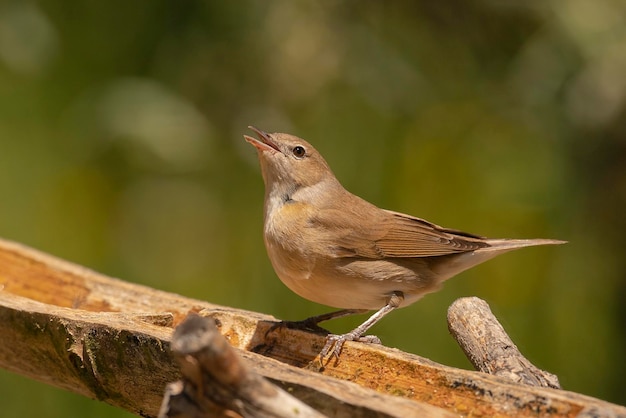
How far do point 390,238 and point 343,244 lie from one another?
0.32m

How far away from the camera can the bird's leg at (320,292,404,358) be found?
3496 mm

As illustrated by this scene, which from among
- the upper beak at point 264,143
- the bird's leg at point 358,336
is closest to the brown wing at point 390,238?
the bird's leg at point 358,336

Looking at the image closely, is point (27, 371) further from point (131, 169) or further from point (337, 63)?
point (337, 63)

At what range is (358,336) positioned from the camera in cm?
378

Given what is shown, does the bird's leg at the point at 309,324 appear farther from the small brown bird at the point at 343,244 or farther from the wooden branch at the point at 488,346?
the wooden branch at the point at 488,346

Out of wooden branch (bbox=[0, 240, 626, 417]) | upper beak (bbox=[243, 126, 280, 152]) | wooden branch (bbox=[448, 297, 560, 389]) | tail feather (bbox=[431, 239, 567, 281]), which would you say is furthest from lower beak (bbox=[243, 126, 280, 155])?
wooden branch (bbox=[448, 297, 560, 389])

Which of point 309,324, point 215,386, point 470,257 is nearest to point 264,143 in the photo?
point 309,324

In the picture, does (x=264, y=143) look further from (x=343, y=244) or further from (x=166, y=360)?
(x=166, y=360)

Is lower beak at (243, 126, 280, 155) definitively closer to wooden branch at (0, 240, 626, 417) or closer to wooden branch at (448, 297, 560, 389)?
wooden branch at (0, 240, 626, 417)

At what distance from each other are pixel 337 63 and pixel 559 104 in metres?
1.52

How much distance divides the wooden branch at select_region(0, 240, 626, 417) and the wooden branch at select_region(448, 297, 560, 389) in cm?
36

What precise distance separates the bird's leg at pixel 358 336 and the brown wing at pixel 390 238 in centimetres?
22

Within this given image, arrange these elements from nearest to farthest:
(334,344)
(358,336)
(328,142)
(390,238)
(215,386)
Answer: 1. (215,386)
2. (334,344)
3. (358,336)
4. (390,238)
5. (328,142)

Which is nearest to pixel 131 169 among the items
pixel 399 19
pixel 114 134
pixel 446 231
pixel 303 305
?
pixel 114 134
